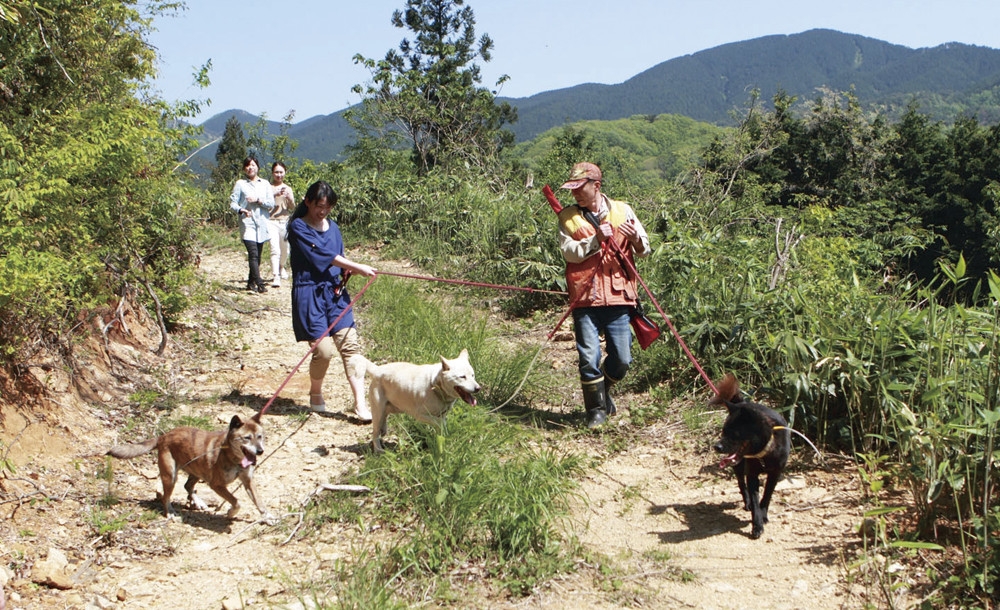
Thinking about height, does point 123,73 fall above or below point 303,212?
above

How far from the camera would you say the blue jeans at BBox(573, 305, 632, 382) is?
5559 millimetres

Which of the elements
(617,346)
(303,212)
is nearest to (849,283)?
(617,346)

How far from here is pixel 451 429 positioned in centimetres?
472

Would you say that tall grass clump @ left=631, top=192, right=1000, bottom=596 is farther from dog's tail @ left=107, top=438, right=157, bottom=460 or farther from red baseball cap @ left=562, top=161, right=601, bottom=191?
dog's tail @ left=107, top=438, right=157, bottom=460

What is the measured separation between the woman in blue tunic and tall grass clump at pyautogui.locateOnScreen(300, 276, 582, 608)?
77 centimetres

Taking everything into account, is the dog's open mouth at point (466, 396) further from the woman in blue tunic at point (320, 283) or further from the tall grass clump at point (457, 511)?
the woman in blue tunic at point (320, 283)

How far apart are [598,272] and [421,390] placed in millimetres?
1566

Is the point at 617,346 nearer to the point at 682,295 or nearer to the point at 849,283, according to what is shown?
the point at 682,295

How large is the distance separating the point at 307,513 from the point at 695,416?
2.86m

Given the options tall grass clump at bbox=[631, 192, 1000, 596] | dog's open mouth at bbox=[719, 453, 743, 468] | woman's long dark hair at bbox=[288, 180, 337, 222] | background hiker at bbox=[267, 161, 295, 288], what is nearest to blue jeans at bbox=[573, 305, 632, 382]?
tall grass clump at bbox=[631, 192, 1000, 596]

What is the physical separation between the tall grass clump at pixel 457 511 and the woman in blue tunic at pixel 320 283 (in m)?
0.77

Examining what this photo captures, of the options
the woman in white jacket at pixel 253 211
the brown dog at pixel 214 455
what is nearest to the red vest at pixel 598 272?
the brown dog at pixel 214 455

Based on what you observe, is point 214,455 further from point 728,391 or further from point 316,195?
point 728,391

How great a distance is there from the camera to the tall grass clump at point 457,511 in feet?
11.7
